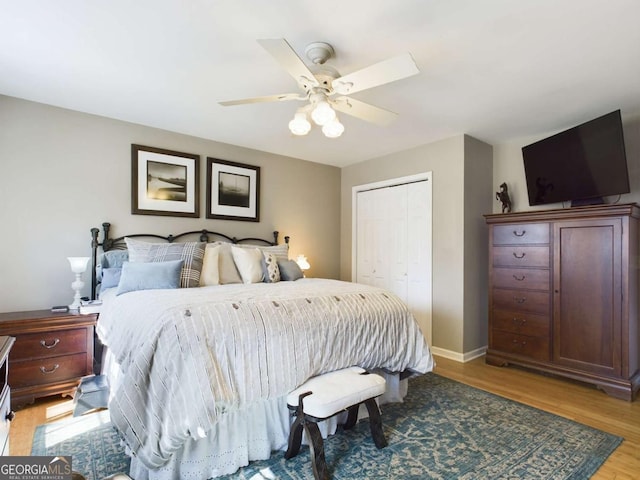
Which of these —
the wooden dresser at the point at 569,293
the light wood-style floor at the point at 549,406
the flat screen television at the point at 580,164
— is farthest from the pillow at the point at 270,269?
the flat screen television at the point at 580,164

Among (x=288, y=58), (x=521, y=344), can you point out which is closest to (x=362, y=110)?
(x=288, y=58)

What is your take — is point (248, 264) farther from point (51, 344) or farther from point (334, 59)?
point (334, 59)

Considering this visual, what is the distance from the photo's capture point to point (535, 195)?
3.62 m

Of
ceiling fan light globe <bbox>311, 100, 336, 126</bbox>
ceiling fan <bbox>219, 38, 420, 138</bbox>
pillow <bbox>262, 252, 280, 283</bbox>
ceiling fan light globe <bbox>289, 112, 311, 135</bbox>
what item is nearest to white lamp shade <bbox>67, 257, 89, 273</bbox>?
pillow <bbox>262, 252, 280, 283</bbox>

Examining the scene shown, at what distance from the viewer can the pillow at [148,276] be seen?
2.69 m

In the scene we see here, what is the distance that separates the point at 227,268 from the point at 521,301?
2949mm

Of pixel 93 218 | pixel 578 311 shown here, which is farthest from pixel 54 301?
pixel 578 311

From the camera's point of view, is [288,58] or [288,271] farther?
[288,271]

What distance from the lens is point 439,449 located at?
6.76ft

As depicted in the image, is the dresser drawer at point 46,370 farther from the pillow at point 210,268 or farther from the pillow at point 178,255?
the pillow at point 210,268

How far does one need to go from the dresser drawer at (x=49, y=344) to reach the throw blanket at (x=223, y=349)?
357 millimetres

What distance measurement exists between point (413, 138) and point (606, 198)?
78.1 inches

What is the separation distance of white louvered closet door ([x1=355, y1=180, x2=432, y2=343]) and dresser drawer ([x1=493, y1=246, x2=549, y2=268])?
2.45ft

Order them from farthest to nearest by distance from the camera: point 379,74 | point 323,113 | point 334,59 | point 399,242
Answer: point 399,242, point 334,59, point 323,113, point 379,74
